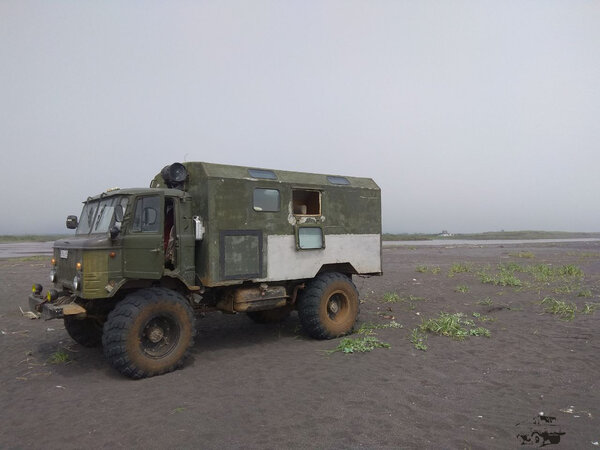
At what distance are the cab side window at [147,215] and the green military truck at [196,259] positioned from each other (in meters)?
0.02

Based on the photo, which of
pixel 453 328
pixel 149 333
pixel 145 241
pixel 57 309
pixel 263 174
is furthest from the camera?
pixel 453 328

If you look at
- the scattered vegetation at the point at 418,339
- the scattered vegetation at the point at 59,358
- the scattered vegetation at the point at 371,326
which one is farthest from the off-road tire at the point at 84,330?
the scattered vegetation at the point at 418,339

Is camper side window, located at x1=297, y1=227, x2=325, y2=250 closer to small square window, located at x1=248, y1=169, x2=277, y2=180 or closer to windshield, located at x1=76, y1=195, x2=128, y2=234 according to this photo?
small square window, located at x1=248, y1=169, x2=277, y2=180

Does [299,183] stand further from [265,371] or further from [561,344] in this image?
[561,344]

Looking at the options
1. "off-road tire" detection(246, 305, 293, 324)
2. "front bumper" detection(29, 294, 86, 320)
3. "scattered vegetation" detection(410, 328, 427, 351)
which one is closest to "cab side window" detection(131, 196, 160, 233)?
"front bumper" detection(29, 294, 86, 320)

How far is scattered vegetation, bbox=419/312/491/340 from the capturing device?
900 centimetres

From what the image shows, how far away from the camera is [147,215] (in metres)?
7.30

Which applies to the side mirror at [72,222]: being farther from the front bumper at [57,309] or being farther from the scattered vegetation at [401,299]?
the scattered vegetation at [401,299]

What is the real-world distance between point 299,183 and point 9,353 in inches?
258

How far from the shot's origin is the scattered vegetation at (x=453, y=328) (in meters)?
9.00

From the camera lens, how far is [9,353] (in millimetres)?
8281

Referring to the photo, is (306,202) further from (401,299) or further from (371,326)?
(401,299)

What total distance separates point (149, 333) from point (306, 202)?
15.0 feet

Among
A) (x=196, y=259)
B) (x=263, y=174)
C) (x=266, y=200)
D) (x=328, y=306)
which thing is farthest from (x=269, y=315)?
(x=263, y=174)
